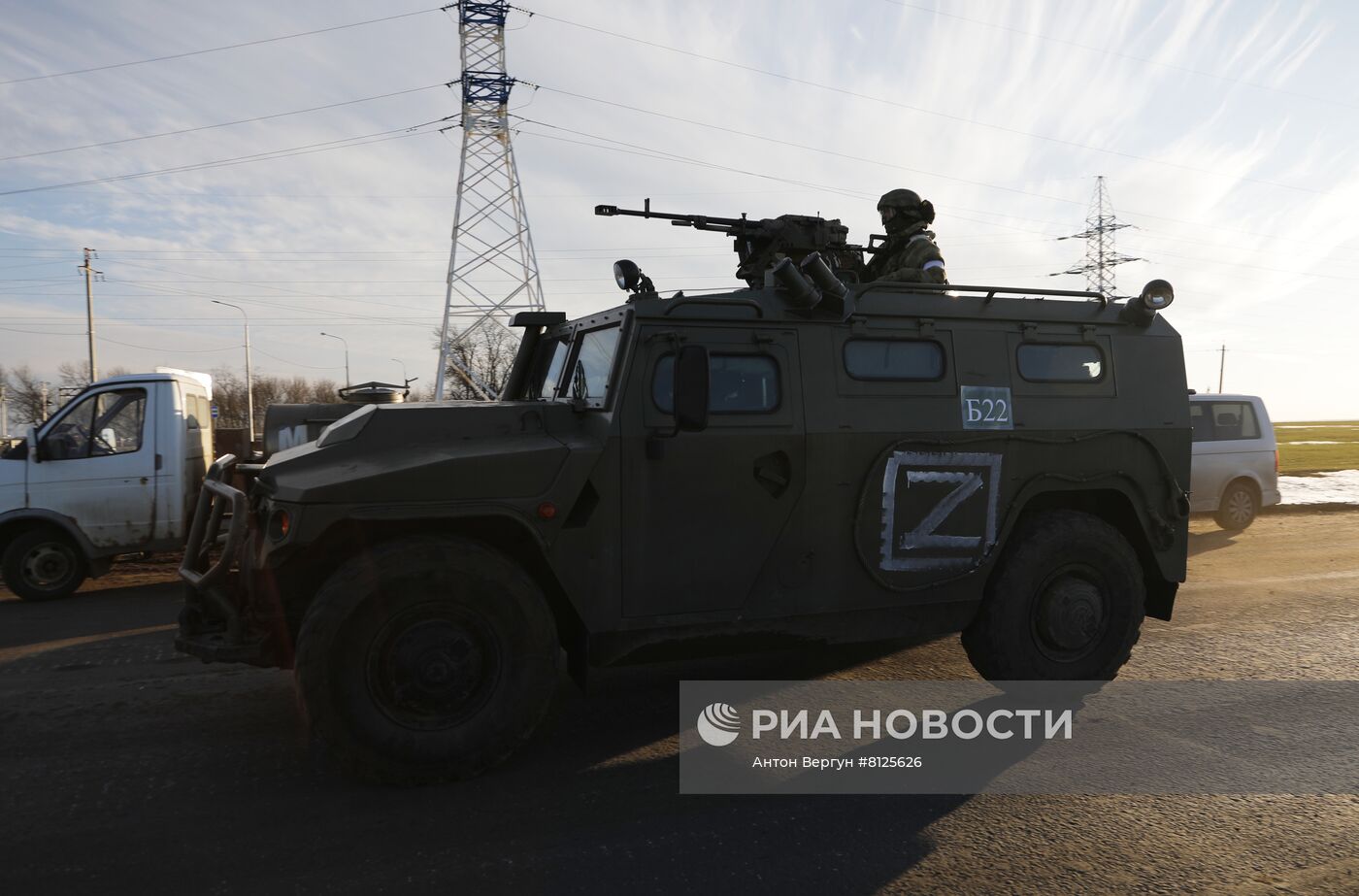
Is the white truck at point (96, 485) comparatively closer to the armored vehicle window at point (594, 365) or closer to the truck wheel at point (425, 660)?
the armored vehicle window at point (594, 365)

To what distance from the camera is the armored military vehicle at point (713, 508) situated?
4.03 m

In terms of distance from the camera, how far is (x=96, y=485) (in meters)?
8.89

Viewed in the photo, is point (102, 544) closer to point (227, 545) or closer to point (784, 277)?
point (227, 545)

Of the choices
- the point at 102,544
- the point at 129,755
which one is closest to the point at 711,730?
the point at 129,755

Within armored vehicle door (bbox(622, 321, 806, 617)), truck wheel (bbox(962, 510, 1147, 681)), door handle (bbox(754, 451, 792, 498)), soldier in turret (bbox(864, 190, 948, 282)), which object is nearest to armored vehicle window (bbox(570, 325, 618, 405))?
armored vehicle door (bbox(622, 321, 806, 617))

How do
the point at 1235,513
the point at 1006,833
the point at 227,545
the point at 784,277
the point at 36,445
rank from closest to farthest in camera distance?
1. the point at 1006,833
2. the point at 227,545
3. the point at 784,277
4. the point at 36,445
5. the point at 1235,513

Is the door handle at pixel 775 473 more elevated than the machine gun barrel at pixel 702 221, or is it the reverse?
the machine gun barrel at pixel 702 221

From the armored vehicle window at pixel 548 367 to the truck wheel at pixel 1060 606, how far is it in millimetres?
2897

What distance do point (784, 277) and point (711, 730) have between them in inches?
99.5

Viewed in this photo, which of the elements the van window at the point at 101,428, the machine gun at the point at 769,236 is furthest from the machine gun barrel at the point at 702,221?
the van window at the point at 101,428

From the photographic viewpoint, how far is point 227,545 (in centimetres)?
430

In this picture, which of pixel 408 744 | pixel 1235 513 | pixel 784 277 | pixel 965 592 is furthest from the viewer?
pixel 1235 513

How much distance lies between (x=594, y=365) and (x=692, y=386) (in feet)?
2.80

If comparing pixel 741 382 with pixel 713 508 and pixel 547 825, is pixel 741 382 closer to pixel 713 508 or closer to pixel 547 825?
pixel 713 508
